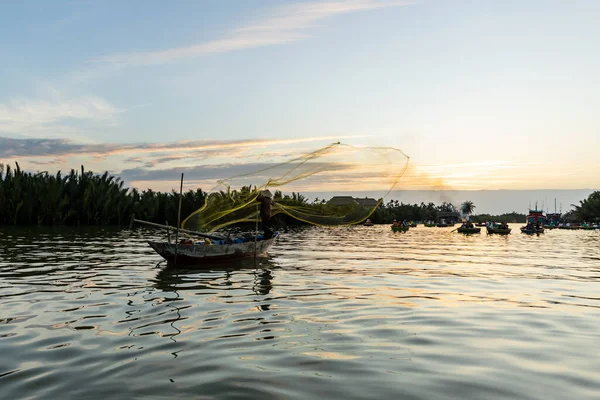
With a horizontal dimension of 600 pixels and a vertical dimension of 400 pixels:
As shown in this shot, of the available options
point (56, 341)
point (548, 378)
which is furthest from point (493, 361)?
point (56, 341)

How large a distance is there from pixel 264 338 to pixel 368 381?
A: 3413mm

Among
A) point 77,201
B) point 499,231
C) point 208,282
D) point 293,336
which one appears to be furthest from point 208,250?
point 499,231

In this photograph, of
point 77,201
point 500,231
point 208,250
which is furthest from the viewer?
point 500,231

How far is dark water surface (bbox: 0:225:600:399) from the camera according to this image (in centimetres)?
786

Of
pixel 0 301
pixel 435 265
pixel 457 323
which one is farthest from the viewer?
pixel 435 265

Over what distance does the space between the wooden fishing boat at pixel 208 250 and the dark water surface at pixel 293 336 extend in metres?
2.14

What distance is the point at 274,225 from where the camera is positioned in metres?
91.9

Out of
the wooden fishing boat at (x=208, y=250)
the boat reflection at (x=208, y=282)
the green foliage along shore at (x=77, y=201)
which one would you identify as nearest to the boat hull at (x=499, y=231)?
the green foliage along shore at (x=77, y=201)

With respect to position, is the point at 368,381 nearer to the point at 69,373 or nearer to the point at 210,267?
the point at 69,373

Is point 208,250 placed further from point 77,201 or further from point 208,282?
point 77,201

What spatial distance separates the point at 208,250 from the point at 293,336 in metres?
15.3

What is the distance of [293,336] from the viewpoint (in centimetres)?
1114

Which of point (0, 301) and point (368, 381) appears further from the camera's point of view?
point (0, 301)

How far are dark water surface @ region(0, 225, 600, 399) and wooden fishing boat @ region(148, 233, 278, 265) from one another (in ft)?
7.03
